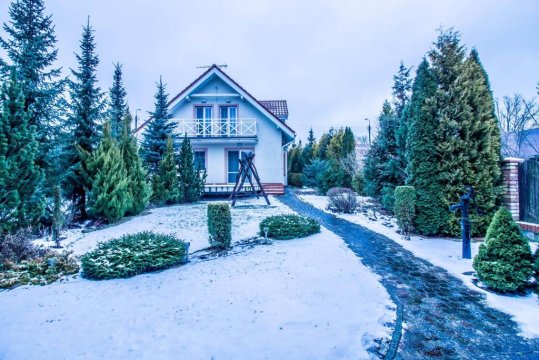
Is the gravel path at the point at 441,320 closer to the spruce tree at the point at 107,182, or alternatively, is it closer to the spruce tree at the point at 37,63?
the spruce tree at the point at 107,182

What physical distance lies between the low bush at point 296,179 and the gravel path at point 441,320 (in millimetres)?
19716

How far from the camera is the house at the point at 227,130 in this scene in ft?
56.2

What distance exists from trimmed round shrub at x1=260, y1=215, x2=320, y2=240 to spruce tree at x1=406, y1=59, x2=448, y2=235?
2.98 metres

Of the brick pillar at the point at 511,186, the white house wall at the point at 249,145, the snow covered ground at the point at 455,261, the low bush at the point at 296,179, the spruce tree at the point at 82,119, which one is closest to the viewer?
the snow covered ground at the point at 455,261

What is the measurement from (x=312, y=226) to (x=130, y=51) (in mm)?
15192

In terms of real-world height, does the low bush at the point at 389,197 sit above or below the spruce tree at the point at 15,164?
below

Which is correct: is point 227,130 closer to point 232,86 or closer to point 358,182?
point 232,86

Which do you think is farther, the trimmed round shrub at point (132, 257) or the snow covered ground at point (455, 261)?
the trimmed round shrub at point (132, 257)

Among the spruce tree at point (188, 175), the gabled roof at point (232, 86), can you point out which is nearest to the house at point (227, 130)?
the gabled roof at point (232, 86)

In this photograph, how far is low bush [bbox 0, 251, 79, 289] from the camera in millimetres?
4534

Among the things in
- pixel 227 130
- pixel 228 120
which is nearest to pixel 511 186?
pixel 227 130

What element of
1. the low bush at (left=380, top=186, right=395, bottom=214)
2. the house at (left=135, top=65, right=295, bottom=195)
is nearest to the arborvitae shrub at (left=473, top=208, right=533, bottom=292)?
the low bush at (left=380, top=186, right=395, bottom=214)

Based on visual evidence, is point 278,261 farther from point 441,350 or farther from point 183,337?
point 441,350

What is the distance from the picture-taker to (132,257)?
4891 millimetres
